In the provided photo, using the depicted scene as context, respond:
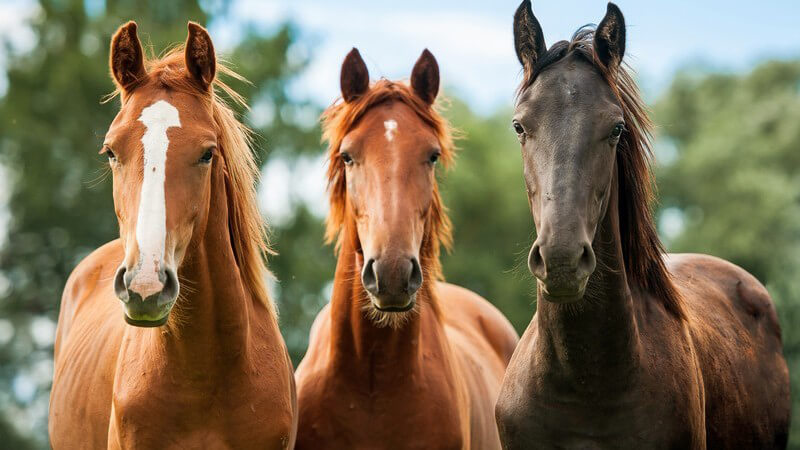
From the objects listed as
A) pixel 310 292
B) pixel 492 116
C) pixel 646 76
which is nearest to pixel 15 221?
pixel 310 292

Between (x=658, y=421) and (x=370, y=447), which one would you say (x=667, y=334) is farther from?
(x=370, y=447)

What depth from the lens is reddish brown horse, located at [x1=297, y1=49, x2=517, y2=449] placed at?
16.2 feet

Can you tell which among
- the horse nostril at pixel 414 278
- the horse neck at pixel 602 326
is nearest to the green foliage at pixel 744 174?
the horse neck at pixel 602 326

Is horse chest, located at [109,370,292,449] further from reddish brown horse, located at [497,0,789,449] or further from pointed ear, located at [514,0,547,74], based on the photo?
pointed ear, located at [514,0,547,74]

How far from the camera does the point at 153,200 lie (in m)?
3.90

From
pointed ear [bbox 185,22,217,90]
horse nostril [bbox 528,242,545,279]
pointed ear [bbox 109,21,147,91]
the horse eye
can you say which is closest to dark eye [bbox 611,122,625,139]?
the horse eye

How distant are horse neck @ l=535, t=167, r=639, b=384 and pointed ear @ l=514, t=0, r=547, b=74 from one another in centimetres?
79

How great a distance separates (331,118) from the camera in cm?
572

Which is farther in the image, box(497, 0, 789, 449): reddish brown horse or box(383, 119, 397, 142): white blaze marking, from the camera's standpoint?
box(383, 119, 397, 142): white blaze marking

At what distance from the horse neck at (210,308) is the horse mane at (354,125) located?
94 centimetres

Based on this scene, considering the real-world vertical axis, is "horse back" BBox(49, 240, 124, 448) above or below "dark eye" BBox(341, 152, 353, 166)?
below

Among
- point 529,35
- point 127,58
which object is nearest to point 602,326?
point 529,35

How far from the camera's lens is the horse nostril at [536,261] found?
380 cm

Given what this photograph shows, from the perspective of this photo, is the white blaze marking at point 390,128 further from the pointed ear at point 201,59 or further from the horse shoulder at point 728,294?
the horse shoulder at point 728,294
